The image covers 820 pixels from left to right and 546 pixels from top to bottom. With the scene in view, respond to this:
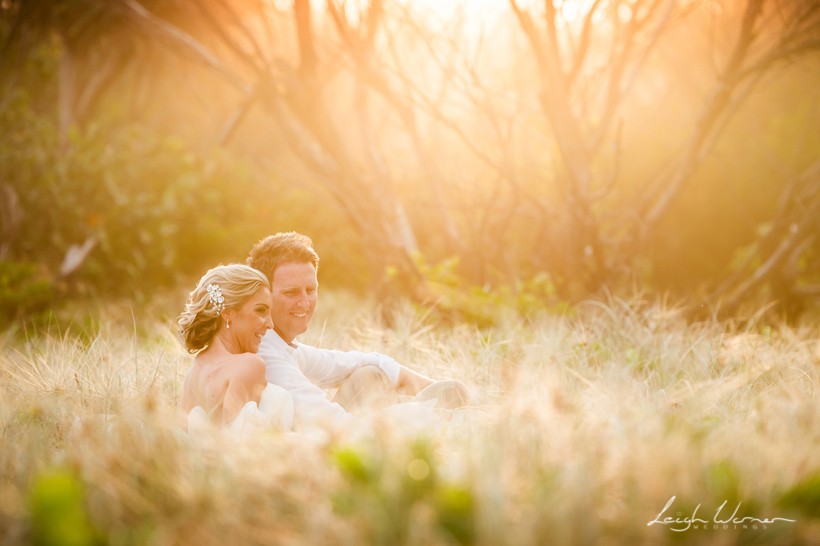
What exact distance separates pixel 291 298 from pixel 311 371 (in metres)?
0.54

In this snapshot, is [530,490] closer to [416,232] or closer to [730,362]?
[730,362]

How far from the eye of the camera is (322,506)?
7.07ft

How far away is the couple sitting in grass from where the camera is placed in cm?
331

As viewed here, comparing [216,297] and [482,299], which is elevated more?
[216,297]

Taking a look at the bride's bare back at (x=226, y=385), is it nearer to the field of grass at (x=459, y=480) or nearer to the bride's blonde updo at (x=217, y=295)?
the bride's blonde updo at (x=217, y=295)

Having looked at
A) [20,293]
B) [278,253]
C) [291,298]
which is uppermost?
[278,253]

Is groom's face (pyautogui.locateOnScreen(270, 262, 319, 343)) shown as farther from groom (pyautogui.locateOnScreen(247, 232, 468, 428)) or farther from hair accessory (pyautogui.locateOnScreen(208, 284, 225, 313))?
hair accessory (pyautogui.locateOnScreen(208, 284, 225, 313))

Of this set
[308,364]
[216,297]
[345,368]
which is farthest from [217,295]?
[345,368]

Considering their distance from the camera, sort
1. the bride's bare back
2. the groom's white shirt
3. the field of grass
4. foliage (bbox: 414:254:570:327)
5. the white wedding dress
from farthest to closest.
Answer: foliage (bbox: 414:254:570:327) < the groom's white shirt < the bride's bare back < the white wedding dress < the field of grass

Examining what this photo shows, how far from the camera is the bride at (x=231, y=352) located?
3.28m

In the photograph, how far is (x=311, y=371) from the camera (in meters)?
4.11

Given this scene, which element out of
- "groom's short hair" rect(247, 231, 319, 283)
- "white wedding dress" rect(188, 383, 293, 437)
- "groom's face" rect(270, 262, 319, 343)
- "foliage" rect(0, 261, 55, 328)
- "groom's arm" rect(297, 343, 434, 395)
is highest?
"groom's short hair" rect(247, 231, 319, 283)

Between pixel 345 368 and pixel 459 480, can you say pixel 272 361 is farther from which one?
pixel 459 480

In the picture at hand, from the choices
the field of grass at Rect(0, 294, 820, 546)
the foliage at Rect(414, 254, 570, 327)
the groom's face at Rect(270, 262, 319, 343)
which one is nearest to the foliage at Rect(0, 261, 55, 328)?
the foliage at Rect(414, 254, 570, 327)
